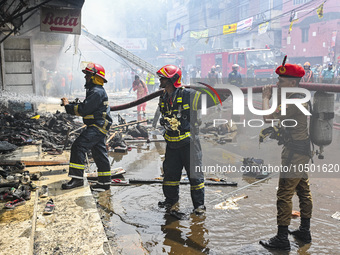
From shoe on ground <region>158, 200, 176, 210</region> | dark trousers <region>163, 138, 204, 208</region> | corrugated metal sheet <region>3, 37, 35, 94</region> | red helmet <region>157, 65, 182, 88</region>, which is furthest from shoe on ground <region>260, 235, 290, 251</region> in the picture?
corrugated metal sheet <region>3, 37, 35, 94</region>

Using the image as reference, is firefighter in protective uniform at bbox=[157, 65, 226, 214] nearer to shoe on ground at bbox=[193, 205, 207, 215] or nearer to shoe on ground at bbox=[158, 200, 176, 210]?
shoe on ground at bbox=[193, 205, 207, 215]

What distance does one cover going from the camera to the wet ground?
3.80 meters

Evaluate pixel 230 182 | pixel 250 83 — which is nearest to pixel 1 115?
pixel 230 182

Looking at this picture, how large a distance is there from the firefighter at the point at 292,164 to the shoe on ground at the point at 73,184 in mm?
2827

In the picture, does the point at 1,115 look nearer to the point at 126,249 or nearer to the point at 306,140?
the point at 126,249

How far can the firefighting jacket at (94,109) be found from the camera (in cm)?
527

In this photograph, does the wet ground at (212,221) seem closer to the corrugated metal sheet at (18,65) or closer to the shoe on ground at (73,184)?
the shoe on ground at (73,184)

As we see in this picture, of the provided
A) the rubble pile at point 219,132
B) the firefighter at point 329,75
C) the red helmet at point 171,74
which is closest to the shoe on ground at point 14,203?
the red helmet at point 171,74

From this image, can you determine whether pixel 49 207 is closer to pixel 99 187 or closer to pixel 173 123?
pixel 99 187

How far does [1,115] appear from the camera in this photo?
9711 millimetres

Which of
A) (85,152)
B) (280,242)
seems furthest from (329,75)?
(280,242)

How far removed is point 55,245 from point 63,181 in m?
2.17

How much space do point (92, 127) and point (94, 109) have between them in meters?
0.30

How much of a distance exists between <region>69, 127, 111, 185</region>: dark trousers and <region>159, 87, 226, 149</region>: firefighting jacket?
1.29 metres
